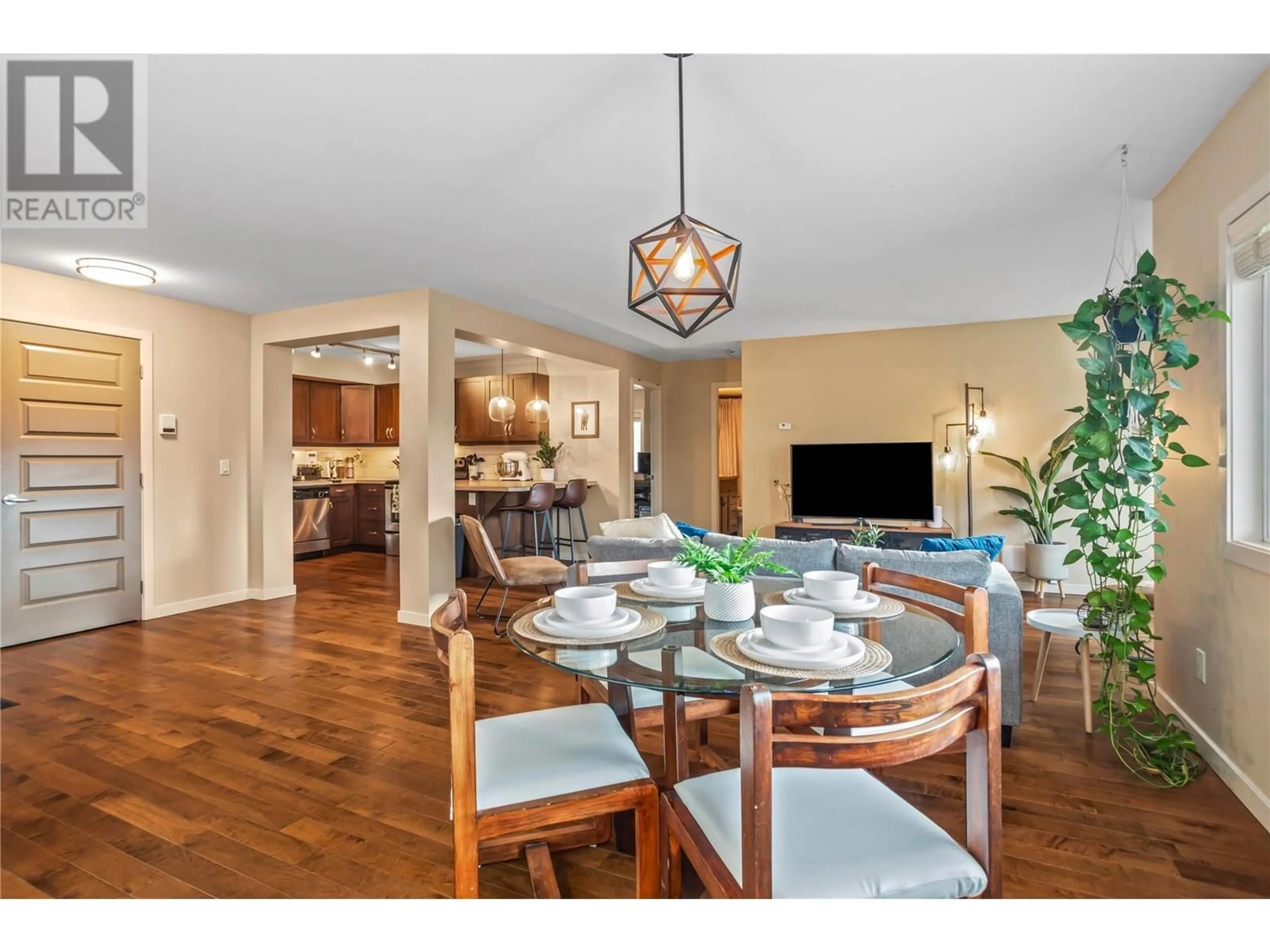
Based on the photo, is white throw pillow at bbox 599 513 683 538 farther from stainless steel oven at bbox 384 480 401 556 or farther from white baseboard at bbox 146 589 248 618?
stainless steel oven at bbox 384 480 401 556

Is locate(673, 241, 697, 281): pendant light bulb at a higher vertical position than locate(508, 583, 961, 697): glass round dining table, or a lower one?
higher

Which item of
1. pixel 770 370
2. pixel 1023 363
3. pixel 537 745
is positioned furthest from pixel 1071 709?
pixel 770 370

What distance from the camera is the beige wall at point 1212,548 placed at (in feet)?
6.86

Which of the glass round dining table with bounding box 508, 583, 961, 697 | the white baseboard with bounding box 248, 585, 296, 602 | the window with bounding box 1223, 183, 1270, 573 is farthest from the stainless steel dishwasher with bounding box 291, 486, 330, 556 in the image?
the window with bounding box 1223, 183, 1270, 573

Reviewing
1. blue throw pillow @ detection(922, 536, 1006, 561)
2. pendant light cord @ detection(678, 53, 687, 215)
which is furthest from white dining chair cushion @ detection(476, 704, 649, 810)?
blue throw pillow @ detection(922, 536, 1006, 561)

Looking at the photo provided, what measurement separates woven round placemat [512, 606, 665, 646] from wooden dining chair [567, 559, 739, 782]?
0.52 ft

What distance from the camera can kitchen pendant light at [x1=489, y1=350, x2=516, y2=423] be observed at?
7.02 meters

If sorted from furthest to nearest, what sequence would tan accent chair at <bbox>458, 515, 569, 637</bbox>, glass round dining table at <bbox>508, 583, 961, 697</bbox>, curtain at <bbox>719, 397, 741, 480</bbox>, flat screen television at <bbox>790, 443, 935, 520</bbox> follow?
curtain at <bbox>719, 397, 741, 480</bbox> → flat screen television at <bbox>790, 443, 935, 520</bbox> → tan accent chair at <bbox>458, 515, 569, 637</bbox> → glass round dining table at <bbox>508, 583, 961, 697</bbox>

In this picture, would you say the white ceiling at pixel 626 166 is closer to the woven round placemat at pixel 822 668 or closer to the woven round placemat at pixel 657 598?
the woven round placemat at pixel 657 598

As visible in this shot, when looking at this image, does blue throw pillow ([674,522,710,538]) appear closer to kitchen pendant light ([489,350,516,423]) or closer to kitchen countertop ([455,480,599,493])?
kitchen countertop ([455,480,599,493])

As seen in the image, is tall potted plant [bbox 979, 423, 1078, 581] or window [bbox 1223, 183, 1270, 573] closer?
window [bbox 1223, 183, 1270, 573]

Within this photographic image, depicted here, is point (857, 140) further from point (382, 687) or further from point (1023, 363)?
point (1023, 363)

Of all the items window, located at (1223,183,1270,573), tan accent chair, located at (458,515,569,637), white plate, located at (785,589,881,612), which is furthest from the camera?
tan accent chair, located at (458,515,569,637)
